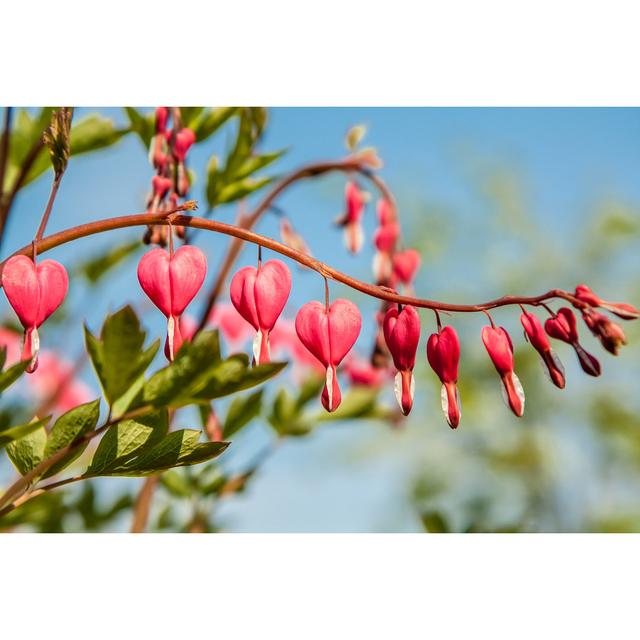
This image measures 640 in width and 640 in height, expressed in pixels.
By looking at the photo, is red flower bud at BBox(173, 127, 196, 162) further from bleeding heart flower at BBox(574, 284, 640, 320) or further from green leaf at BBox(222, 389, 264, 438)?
bleeding heart flower at BBox(574, 284, 640, 320)

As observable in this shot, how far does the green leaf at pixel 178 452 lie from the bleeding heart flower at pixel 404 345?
7.6 inches

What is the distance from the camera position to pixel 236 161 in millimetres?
1241

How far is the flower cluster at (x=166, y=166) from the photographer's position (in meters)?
0.97

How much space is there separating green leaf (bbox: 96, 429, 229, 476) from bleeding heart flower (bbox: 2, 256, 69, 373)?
0.46 ft

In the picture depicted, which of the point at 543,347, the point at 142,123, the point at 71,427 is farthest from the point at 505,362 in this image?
the point at 142,123

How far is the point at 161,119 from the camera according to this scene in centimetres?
107

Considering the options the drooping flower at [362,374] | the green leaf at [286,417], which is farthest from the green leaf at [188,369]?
the drooping flower at [362,374]

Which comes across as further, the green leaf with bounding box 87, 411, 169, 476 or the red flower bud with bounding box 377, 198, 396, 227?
the red flower bud with bounding box 377, 198, 396, 227

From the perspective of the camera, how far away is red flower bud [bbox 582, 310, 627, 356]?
67 centimetres

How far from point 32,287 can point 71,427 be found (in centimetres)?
14

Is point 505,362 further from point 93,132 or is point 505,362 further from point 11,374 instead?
point 93,132

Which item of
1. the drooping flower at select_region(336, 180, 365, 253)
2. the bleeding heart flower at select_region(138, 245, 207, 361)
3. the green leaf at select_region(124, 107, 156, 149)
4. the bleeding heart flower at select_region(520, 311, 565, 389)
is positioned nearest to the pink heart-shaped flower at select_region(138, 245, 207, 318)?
the bleeding heart flower at select_region(138, 245, 207, 361)
